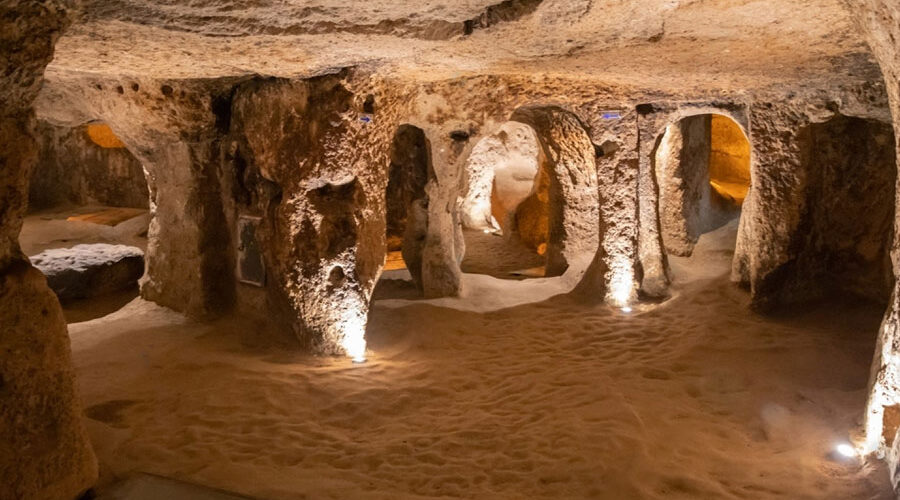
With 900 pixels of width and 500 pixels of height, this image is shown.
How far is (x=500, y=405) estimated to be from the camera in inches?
210

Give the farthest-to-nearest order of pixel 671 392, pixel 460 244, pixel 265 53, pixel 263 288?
1. pixel 460 244
2. pixel 263 288
3. pixel 671 392
4. pixel 265 53

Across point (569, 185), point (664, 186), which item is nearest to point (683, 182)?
point (664, 186)

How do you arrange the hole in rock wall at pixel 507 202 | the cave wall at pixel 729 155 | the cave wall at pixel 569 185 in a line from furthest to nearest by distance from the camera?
the cave wall at pixel 729 155 → the hole in rock wall at pixel 507 202 → the cave wall at pixel 569 185

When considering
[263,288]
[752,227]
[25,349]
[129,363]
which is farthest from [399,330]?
[25,349]

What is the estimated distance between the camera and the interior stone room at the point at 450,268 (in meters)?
3.56

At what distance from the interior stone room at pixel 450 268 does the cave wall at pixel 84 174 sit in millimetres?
5066

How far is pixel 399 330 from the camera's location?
23.3 ft

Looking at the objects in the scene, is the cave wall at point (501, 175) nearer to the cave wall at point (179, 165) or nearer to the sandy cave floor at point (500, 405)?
the sandy cave floor at point (500, 405)

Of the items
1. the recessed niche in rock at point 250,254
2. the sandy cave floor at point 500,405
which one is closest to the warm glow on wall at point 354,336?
the sandy cave floor at point 500,405

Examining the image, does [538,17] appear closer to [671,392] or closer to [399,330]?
[671,392]

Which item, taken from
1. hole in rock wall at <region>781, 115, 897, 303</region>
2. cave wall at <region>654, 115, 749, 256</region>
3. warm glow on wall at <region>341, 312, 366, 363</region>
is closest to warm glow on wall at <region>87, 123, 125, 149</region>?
warm glow on wall at <region>341, 312, 366, 363</region>

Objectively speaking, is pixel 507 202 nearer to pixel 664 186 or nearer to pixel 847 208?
pixel 664 186

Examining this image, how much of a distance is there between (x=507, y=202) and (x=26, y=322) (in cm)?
1041

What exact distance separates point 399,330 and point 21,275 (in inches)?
175
